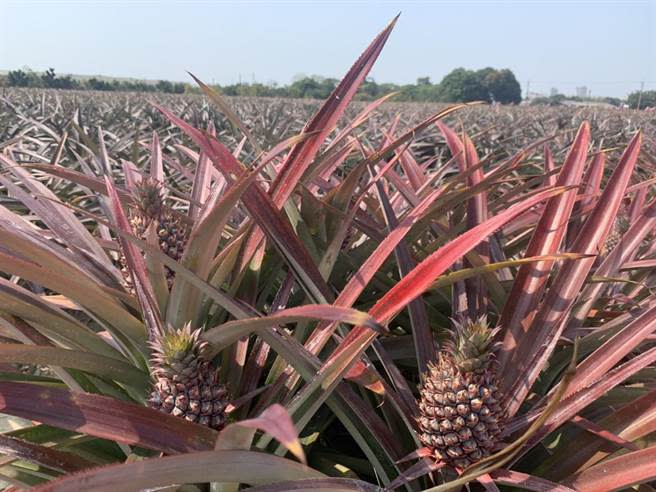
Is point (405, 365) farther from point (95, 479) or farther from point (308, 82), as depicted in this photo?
point (308, 82)

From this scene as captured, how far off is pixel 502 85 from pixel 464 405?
6097 cm

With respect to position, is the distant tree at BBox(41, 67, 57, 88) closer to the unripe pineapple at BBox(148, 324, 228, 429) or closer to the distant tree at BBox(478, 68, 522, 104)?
the unripe pineapple at BBox(148, 324, 228, 429)

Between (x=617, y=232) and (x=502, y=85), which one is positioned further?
(x=502, y=85)

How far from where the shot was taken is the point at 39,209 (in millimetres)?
1100

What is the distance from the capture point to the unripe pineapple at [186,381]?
716 mm

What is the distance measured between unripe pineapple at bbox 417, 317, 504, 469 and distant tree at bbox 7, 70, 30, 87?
26.7 m

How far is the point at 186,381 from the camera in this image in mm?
732

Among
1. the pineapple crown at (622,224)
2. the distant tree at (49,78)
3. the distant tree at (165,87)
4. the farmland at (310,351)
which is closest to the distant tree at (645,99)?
the distant tree at (165,87)

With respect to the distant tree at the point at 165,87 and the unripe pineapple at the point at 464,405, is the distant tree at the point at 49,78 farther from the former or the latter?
the unripe pineapple at the point at 464,405

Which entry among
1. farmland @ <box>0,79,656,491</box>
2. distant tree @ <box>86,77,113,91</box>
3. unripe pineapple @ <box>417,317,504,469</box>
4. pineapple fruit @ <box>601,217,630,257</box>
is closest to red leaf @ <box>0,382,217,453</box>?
farmland @ <box>0,79,656,491</box>

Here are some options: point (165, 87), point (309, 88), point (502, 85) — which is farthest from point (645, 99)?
point (165, 87)

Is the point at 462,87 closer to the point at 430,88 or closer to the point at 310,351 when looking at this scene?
the point at 430,88

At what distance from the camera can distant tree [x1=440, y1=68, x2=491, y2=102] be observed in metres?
51.8

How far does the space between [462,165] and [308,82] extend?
45.5 meters
